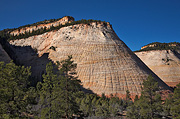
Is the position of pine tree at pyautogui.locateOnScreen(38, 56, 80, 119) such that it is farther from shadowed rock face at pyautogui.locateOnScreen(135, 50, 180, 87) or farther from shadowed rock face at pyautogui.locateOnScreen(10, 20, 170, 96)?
shadowed rock face at pyautogui.locateOnScreen(135, 50, 180, 87)

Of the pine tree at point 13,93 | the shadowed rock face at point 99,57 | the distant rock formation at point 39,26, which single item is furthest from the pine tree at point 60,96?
the distant rock formation at point 39,26

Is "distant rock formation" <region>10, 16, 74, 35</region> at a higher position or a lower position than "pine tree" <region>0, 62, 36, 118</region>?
higher

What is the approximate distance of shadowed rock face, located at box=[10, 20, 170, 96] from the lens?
3927cm

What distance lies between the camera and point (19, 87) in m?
11.5

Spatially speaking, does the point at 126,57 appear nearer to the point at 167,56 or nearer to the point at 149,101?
the point at 149,101

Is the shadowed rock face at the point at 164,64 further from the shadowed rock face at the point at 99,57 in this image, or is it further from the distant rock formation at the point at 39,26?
the distant rock formation at the point at 39,26

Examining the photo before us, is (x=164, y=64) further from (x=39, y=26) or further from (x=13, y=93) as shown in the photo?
(x=13, y=93)

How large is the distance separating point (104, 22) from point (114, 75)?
24637 mm

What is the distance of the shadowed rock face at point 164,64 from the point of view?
7126cm

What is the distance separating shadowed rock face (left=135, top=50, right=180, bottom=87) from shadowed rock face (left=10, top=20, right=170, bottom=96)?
29.1 metres

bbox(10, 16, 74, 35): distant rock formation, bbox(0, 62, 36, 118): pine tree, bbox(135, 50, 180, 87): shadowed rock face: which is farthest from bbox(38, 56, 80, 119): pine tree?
bbox(10, 16, 74, 35): distant rock formation

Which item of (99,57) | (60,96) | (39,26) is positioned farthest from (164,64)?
(60,96)

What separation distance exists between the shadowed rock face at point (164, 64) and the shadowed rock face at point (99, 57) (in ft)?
95.3

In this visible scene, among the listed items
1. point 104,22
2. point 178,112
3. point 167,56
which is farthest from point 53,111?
point 167,56
